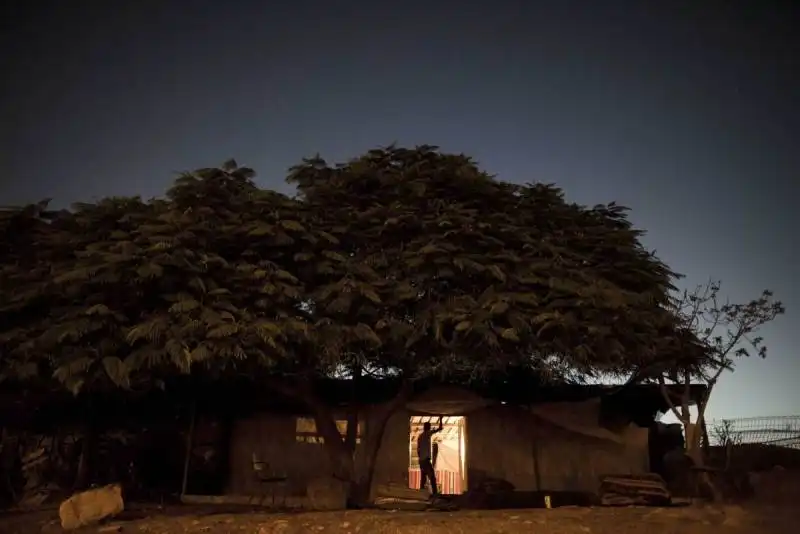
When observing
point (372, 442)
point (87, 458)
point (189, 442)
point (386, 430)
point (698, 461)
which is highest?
point (386, 430)

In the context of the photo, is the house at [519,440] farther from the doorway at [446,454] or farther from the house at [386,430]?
the doorway at [446,454]

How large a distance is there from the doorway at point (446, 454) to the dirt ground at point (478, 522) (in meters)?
5.69

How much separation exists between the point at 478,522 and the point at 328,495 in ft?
11.3

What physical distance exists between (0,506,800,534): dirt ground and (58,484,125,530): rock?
0.74 ft

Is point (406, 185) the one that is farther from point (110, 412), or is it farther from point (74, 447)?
point (74, 447)

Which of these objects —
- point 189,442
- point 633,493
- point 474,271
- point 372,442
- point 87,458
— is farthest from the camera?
point 87,458

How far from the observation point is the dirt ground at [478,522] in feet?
33.3

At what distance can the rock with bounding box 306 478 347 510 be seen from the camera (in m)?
12.5

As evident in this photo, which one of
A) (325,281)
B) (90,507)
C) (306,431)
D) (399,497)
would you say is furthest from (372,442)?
(90,507)

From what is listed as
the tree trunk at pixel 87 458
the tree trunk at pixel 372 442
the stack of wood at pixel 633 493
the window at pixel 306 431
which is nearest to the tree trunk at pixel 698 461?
the stack of wood at pixel 633 493

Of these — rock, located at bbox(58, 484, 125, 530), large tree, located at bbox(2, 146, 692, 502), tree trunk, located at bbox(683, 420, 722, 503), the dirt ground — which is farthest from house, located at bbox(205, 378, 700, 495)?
rock, located at bbox(58, 484, 125, 530)

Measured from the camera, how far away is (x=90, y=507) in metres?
11.2

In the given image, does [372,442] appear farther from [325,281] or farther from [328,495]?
[325,281]

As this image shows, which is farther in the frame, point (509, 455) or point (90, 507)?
point (509, 455)
